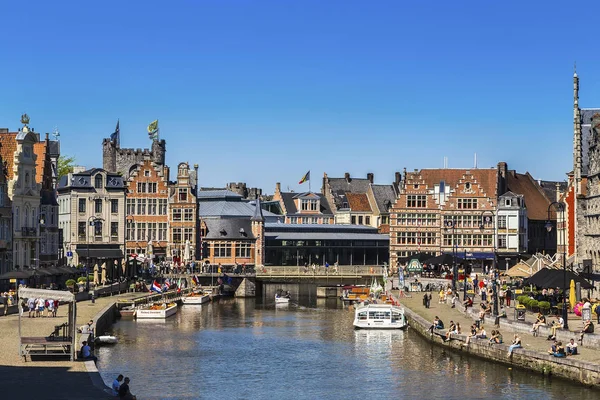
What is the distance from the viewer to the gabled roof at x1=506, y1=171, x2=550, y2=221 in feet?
420

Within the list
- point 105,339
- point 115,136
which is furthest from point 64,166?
point 105,339

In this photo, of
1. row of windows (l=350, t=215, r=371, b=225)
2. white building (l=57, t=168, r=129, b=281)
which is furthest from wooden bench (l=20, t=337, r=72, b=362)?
row of windows (l=350, t=215, r=371, b=225)

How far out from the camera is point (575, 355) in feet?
152

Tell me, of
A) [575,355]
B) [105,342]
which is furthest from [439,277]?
[575,355]

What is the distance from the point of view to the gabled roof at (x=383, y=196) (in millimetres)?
140625

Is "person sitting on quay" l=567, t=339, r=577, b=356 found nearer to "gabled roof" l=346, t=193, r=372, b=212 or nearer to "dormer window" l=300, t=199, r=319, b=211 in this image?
"gabled roof" l=346, t=193, r=372, b=212

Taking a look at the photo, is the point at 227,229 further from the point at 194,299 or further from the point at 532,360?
the point at 532,360

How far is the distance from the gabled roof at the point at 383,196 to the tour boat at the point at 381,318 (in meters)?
66.5

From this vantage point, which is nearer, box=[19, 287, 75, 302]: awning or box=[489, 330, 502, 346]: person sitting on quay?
box=[19, 287, 75, 302]: awning

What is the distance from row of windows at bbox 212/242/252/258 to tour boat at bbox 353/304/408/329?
4658 cm

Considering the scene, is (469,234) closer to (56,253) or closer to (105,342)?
(56,253)

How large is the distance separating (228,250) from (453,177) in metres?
26.5

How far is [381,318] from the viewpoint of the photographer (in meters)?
73.1

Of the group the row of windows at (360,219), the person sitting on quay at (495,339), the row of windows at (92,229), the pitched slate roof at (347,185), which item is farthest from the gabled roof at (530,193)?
the person sitting on quay at (495,339)
